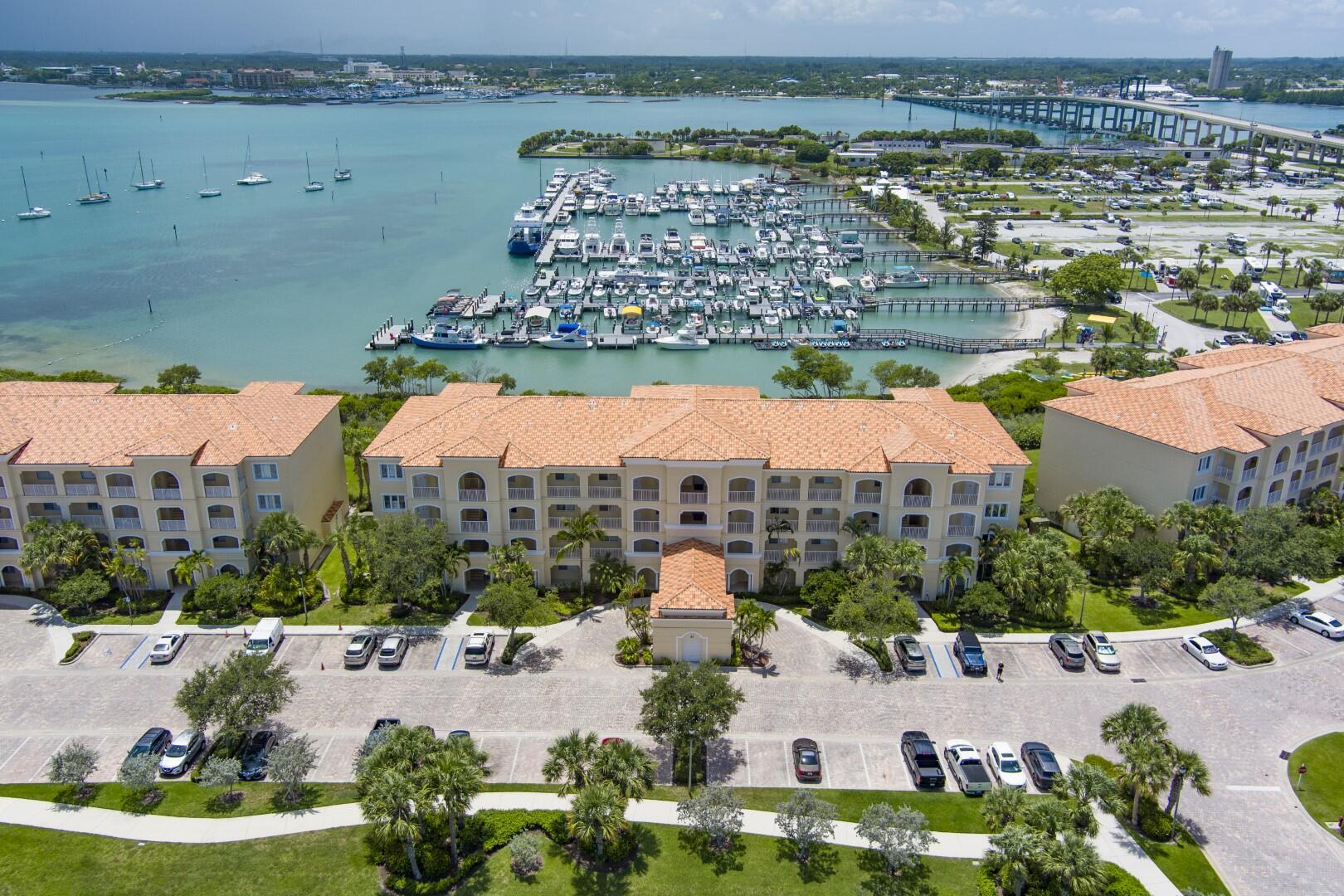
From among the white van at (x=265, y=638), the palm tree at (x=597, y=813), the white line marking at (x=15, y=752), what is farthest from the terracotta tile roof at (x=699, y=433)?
the white line marking at (x=15, y=752)

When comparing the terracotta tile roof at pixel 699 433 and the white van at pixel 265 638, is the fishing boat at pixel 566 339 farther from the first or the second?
the white van at pixel 265 638

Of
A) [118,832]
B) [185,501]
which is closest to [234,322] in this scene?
[185,501]

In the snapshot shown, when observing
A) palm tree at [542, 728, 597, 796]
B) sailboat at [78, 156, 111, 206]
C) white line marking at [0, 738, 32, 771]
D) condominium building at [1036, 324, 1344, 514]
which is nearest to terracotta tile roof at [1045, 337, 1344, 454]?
condominium building at [1036, 324, 1344, 514]

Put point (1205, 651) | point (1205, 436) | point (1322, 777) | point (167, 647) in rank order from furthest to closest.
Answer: point (1205, 436) < point (1205, 651) < point (167, 647) < point (1322, 777)

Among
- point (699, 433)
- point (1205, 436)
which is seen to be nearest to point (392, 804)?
point (699, 433)

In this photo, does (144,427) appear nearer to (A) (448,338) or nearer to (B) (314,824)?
(B) (314,824)

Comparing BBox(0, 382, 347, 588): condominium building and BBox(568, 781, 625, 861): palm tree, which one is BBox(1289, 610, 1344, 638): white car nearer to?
BBox(568, 781, 625, 861): palm tree
